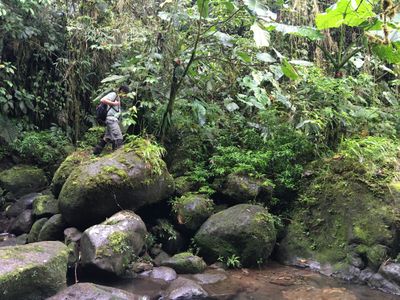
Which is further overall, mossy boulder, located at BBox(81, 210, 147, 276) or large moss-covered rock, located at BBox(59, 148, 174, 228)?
large moss-covered rock, located at BBox(59, 148, 174, 228)

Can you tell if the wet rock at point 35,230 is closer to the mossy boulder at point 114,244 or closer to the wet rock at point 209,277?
the mossy boulder at point 114,244

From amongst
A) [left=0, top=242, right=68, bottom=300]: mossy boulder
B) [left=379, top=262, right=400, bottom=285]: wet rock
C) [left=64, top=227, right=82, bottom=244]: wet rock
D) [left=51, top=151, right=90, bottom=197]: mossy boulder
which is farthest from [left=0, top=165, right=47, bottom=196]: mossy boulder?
[left=379, top=262, right=400, bottom=285]: wet rock

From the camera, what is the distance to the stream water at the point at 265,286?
5.17m

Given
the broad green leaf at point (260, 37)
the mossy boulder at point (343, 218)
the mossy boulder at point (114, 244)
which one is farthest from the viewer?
the mossy boulder at point (343, 218)

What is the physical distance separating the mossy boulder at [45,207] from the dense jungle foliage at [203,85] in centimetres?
172

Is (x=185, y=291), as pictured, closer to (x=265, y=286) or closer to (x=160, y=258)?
(x=265, y=286)

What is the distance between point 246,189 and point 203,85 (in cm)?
250

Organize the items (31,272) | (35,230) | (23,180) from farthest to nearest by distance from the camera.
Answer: (23,180)
(35,230)
(31,272)

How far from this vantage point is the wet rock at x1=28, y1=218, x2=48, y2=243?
6668mm

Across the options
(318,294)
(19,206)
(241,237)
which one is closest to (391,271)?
(318,294)

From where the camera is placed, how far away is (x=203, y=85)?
8250 mm

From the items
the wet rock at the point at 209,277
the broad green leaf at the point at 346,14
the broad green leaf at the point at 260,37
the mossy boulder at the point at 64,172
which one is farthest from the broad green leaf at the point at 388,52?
the mossy boulder at the point at 64,172

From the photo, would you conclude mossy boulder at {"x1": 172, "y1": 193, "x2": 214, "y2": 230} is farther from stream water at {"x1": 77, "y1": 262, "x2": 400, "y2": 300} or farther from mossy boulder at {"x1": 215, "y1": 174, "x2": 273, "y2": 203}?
stream water at {"x1": 77, "y1": 262, "x2": 400, "y2": 300}

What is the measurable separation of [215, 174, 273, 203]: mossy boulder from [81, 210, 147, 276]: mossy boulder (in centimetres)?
171
